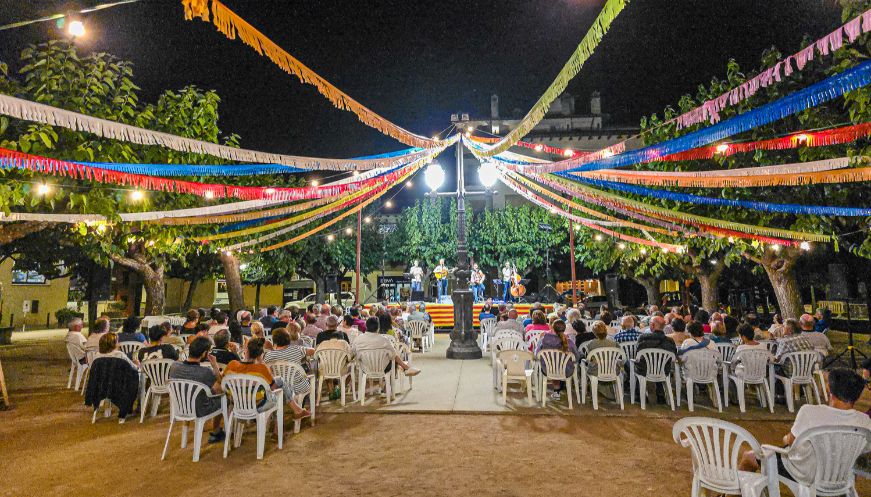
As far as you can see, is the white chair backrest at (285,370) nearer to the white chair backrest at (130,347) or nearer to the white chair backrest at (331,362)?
the white chair backrest at (331,362)

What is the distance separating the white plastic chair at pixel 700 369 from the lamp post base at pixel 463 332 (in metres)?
4.78

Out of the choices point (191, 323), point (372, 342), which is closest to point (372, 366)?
point (372, 342)

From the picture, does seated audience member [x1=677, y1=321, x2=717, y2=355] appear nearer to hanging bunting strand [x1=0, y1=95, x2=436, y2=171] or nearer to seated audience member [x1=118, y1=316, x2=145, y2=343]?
hanging bunting strand [x1=0, y1=95, x2=436, y2=171]

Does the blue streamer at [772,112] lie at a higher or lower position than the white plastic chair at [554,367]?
higher

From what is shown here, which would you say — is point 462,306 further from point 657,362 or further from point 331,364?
point 657,362

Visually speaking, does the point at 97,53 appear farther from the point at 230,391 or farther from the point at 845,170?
the point at 845,170

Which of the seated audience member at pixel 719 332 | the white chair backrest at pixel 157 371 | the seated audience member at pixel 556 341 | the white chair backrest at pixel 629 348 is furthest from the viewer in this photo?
the white chair backrest at pixel 629 348

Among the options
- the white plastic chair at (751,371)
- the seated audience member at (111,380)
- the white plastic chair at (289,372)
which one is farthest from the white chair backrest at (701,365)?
the seated audience member at (111,380)

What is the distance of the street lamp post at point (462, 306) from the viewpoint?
10188 mm

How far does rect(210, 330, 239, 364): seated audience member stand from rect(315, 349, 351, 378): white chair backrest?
116cm

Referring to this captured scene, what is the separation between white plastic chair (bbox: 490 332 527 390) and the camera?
7.41 m

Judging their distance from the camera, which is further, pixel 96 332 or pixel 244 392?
pixel 96 332

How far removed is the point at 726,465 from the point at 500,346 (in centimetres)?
497

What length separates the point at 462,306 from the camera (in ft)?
33.4
